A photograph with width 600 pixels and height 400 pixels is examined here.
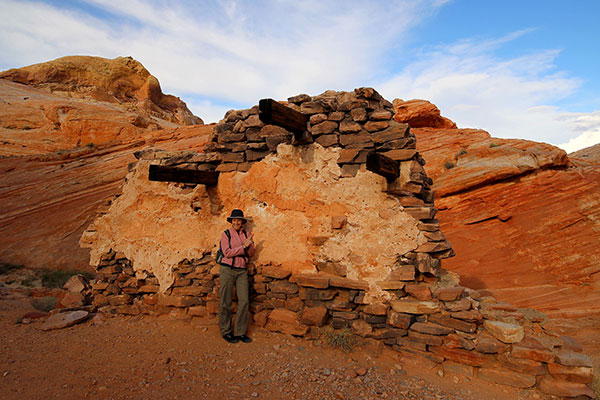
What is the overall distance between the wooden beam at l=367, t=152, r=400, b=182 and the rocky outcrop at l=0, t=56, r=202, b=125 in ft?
83.7

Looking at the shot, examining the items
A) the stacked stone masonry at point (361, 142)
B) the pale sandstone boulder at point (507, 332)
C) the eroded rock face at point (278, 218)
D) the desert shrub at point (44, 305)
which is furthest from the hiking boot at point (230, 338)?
the desert shrub at point (44, 305)

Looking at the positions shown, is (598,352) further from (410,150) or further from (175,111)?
(175,111)

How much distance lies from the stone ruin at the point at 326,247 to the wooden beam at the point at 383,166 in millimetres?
32

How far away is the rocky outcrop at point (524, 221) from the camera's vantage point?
812cm

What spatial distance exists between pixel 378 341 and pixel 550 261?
7.68 meters

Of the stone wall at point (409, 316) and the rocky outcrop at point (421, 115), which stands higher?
the rocky outcrop at point (421, 115)

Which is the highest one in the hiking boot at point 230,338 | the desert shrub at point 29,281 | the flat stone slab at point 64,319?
the hiking boot at point 230,338

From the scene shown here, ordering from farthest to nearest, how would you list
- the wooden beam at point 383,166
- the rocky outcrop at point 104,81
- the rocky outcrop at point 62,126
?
the rocky outcrop at point 104,81, the rocky outcrop at point 62,126, the wooden beam at point 383,166

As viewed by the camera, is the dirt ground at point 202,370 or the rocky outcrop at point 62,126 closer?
the dirt ground at point 202,370

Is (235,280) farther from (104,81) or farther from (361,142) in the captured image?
(104,81)

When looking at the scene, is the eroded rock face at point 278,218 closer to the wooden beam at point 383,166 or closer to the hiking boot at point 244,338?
the wooden beam at point 383,166

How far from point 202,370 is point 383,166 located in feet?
9.52

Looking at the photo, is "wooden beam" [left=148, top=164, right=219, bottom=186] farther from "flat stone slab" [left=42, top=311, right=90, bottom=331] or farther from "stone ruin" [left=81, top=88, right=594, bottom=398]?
"flat stone slab" [left=42, top=311, right=90, bottom=331]

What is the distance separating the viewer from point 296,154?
4387 mm
